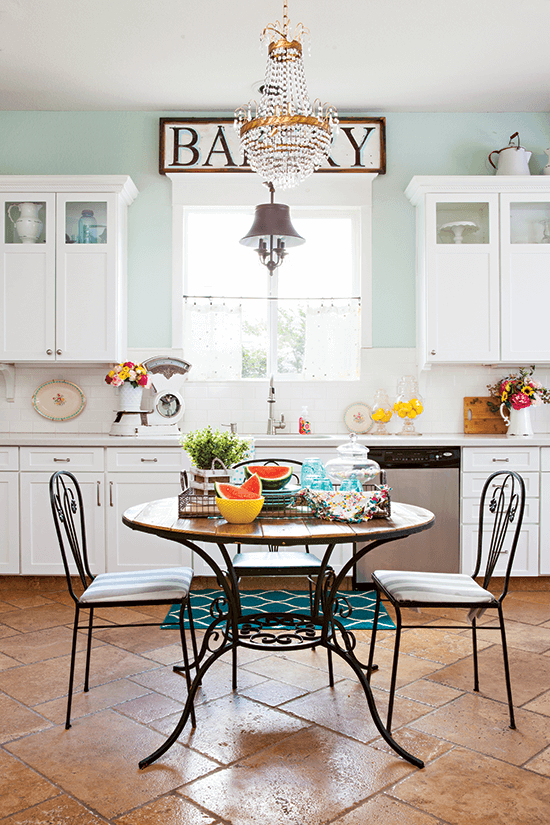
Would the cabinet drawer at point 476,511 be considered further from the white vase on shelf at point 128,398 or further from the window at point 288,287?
the white vase on shelf at point 128,398

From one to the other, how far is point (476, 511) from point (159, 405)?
205cm

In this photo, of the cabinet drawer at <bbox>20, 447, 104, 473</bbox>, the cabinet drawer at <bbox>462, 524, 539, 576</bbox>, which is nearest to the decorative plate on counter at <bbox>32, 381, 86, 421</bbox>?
the cabinet drawer at <bbox>20, 447, 104, 473</bbox>

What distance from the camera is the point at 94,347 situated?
4371 mm

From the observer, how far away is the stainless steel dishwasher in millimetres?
4062

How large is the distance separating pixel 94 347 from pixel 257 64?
1.94 meters

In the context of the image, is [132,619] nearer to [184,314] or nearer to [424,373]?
[184,314]

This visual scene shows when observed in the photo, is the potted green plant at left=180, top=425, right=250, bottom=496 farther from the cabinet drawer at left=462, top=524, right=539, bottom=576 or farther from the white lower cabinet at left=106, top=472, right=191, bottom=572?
the cabinet drawer at left=462, top=524, right=539, bottom=576

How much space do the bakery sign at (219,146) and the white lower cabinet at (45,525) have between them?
2.18 metres

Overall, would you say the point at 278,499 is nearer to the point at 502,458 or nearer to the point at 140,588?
the point at 140,588

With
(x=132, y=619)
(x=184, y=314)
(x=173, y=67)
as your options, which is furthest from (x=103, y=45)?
(x=132, y=619)

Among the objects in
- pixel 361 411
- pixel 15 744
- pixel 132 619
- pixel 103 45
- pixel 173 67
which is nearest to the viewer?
pixel 15 744

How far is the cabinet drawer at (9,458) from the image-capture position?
4105mm

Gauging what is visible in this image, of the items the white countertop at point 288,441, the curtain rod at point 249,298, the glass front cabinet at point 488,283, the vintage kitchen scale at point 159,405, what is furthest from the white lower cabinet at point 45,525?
the glass front cabinet at point 488,283

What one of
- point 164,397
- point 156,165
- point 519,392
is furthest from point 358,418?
point 156,165
